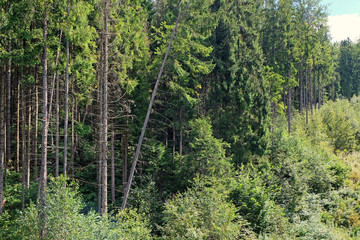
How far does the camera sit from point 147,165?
20.3 metres

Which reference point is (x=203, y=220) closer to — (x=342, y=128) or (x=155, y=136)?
(x=155, y=136)

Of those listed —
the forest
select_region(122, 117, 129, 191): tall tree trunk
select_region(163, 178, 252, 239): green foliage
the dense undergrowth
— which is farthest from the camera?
select_region(122, 117, 129, 191): tall tree trunk

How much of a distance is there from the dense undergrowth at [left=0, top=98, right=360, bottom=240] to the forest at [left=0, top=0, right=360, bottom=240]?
0.07m

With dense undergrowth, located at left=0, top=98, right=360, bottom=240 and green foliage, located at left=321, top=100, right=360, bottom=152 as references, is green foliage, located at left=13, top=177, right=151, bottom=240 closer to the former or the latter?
dense undergrowth, located at left=0, top=98, right=360, bottom=240

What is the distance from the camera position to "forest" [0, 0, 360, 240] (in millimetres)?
12469

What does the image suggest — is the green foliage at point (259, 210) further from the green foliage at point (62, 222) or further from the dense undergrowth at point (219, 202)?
the green foliage at point (62, 222)

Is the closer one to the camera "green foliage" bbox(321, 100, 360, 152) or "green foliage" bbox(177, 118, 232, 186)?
"green foliage" bbox(177, 118, 232, 186)

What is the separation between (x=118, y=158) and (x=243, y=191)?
433 inches

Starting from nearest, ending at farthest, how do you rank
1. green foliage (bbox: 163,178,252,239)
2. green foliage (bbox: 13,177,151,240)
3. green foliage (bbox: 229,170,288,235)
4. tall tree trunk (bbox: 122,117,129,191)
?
green foliage (bbox: 13,177,151,240) → green foliage (bbox: 163,178,252,239) → green foliage (bbox: 229,170,288,235) → tall tree trunk (bbox: 122,117,129,191)

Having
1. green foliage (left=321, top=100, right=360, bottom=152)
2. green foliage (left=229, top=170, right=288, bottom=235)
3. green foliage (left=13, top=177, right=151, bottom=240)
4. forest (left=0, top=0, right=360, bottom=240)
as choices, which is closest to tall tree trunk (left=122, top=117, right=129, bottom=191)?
forest (left=0, top=0, right=360, bottom=240)

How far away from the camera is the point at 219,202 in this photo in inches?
504

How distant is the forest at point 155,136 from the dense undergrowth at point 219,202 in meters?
0.07

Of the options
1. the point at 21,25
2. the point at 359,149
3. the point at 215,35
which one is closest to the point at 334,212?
the point at 215,35

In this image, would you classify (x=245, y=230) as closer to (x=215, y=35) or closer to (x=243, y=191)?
(x=243, y=191)
